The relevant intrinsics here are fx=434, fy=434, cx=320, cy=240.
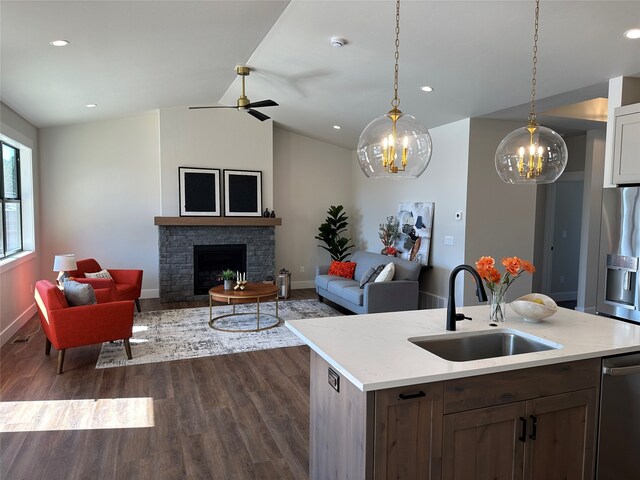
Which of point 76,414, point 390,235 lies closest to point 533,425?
point 76,414

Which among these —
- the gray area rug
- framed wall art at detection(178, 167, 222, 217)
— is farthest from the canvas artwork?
framed wall art at detection(178, 167, 222, 217)

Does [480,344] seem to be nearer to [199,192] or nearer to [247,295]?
[247,295]

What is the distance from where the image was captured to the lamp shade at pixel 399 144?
2.17m

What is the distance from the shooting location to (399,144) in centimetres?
216

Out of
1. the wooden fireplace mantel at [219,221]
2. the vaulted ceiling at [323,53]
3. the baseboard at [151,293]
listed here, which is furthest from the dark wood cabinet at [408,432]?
the baseboard at [151,293]

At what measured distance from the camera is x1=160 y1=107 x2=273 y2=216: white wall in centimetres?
716

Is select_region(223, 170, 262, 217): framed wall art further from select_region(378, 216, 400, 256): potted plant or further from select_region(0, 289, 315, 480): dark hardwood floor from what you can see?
select_region(0, 289, 315, 480): dark hardwood floor

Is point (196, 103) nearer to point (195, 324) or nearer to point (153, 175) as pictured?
point (153, 175)

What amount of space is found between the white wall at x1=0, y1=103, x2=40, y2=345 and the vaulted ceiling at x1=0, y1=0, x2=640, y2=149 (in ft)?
0.69

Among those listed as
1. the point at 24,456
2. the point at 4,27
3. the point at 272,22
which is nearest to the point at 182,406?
the point at 24,456

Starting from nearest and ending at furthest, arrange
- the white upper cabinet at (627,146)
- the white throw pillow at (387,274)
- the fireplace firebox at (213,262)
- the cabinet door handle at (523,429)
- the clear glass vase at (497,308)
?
1. the cabinet door handle at (523,429)
2. the clear glass vase at (497,308)
3. the white upper cabinet at (627,146)
4. the white throw pillow at (387,274)
5. the fireplace firebox at (213,262)

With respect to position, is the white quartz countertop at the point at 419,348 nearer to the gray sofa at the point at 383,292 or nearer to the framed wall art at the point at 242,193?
the gray sofa at the point at 383,292

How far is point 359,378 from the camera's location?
1.65 metres

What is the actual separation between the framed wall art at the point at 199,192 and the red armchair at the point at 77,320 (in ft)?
10.6
